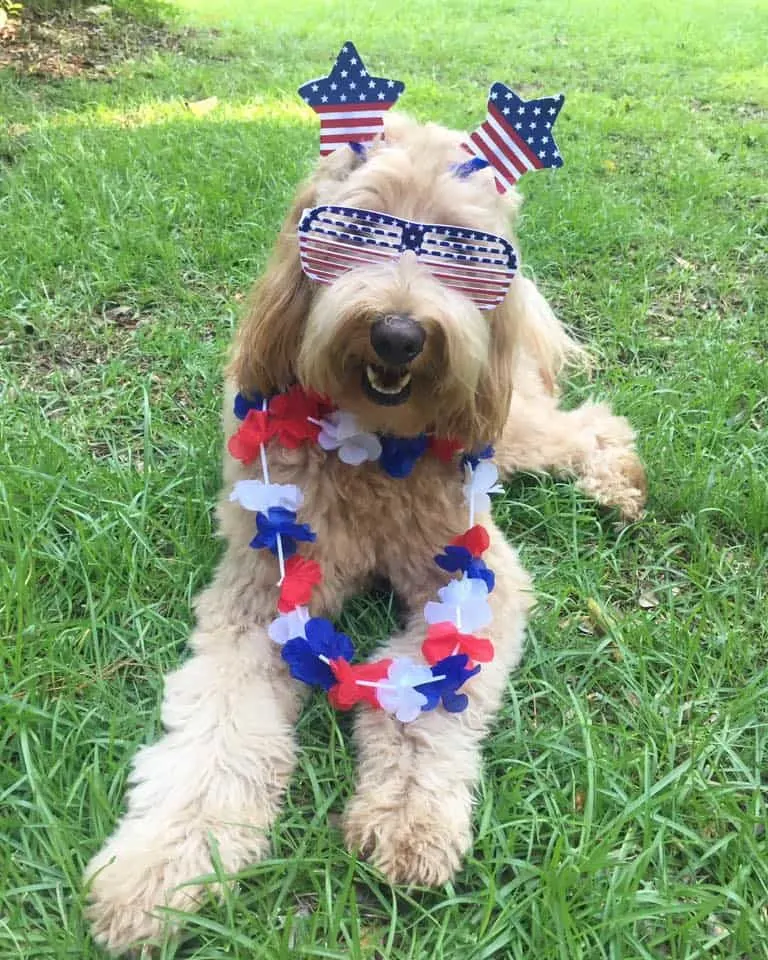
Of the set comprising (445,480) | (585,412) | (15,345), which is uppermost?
(445,480)

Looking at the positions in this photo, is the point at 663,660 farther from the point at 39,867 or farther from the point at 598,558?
the point at 39,867

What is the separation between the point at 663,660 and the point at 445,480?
85cm

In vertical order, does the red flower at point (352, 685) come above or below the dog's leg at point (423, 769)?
above

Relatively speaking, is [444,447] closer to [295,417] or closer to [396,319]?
[295,417]

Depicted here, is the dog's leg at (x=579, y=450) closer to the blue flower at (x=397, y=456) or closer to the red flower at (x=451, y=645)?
the blue flower at (x=397, y=456)

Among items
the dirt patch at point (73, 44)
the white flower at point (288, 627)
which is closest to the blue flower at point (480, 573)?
the white flower at point (288, 627)

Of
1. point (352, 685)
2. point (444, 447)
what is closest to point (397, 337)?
point (444, 447)

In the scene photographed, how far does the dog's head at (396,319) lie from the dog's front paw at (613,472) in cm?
76

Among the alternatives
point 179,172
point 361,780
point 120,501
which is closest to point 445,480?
point 361,780

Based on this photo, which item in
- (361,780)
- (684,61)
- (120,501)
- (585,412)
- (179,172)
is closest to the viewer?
(361,780)

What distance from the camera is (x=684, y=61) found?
32.1 feet

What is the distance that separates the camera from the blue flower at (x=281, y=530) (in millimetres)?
2338

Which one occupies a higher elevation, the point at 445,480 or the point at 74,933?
the point at 445,480

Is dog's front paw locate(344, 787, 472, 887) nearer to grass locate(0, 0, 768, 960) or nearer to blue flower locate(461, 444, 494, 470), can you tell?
grass locate(0, 0, 768, 960)
